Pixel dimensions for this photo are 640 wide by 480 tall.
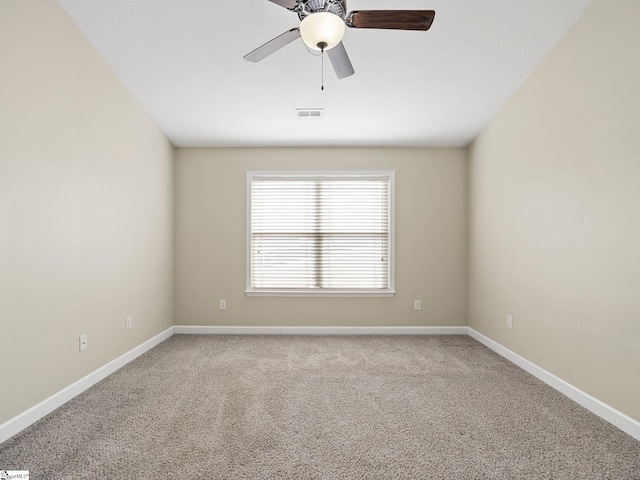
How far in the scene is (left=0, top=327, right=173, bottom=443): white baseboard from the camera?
2002 millimetres

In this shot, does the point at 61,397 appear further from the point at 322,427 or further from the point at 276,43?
the point at 276,43

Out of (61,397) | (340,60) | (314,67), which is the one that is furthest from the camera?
(314,67)

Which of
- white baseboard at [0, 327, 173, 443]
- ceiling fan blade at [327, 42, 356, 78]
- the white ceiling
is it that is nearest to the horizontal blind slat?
the white ceiling

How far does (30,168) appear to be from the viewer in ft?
7.14

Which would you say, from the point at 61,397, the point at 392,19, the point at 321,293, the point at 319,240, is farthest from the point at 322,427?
the point at 319,240

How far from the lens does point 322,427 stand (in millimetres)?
2104

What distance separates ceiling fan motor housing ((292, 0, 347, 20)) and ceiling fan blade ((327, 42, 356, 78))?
0.18m

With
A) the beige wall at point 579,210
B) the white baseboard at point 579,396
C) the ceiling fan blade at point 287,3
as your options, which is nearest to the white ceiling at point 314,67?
the beige wall at point 579,210

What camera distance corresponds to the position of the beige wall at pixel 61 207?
2.05 metres

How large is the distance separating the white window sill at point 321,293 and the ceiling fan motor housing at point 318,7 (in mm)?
3121

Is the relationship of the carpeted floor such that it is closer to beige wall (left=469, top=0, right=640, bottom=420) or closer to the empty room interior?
the empty room interior

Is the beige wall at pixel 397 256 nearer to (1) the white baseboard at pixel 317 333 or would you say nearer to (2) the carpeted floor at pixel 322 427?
(1) the white baseboard at pixel 317 333

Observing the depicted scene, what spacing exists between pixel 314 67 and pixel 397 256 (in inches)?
95.9

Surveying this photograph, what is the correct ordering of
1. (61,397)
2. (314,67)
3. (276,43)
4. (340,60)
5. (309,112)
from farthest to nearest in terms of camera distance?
(309,112) < (314,67) < (61,397) < (340,60) < (276,43)
